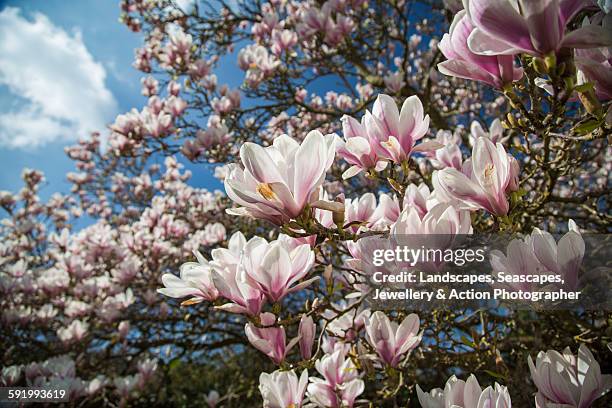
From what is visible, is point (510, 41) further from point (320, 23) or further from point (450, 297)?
point (320, 23)

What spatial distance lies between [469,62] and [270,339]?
72 cm

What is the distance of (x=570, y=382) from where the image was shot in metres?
0.78

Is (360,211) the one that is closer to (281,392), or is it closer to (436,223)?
(436,223)

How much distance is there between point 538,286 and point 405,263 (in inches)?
9.8

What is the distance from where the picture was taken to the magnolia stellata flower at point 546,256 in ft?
2.33

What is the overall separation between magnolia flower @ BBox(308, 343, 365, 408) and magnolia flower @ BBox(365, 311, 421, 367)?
0.12 m

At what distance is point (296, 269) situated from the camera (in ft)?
2.72

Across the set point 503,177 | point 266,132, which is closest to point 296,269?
point 503,177

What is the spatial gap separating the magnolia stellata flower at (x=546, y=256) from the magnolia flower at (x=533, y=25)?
34cm

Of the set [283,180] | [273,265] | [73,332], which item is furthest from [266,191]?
[73,332]

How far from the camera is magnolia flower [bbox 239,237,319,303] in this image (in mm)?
790

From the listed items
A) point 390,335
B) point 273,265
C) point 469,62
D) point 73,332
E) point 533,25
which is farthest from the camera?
point 73,332

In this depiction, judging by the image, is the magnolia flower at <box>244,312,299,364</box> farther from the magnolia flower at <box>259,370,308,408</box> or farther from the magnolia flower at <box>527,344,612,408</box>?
the magnolia flower at <box>527,344,612,408</box>

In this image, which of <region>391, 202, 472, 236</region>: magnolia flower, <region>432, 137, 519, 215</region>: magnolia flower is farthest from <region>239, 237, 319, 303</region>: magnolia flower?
<region>432, 137, 519, 215</region>: magnolia flower
